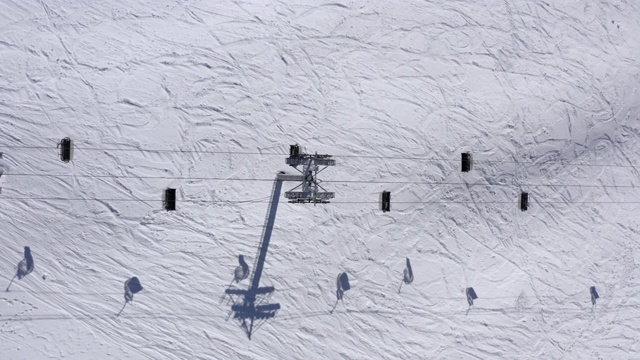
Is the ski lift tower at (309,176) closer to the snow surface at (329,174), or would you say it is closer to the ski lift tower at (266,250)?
the ski lift tower at (266,250)

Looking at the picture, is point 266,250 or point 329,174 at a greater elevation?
point 329,174

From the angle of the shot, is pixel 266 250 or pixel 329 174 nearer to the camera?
pixel 266 250

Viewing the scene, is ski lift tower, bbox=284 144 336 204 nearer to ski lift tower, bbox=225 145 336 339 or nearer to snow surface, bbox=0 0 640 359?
ski lift tower, bbox=225 145 336 339

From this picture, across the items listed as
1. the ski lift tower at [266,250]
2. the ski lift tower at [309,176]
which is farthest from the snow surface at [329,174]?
the ski lift tower at [309,176]

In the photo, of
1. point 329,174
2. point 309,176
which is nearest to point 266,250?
point 309,176

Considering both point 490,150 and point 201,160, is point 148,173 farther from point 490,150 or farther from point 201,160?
point 490,150

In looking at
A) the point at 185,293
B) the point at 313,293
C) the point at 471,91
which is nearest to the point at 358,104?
the point at 471,91

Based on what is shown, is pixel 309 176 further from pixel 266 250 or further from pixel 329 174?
pixel 266 250
